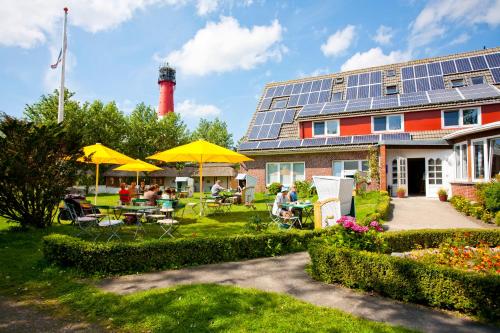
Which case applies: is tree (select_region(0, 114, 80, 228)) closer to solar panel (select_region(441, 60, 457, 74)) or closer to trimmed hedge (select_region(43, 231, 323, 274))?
trimmed hedge (select_region(43, 231, 323, 274))

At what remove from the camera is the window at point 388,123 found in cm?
2064

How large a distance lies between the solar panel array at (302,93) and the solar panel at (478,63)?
10.1 meters

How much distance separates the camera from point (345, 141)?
20766 mm

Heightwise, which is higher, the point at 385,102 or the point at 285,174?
the point at 385,102

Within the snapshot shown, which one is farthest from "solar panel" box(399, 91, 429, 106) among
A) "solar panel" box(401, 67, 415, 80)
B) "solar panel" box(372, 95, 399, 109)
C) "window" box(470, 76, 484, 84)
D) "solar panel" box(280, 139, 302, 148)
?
"solar panel" box(280, 139, 302, 148)

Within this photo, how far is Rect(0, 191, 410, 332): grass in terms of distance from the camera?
410 cm

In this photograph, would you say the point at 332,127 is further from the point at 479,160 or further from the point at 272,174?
the point at 479,160

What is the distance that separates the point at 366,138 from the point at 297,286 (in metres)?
16.7

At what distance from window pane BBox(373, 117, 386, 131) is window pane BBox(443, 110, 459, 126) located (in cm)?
351

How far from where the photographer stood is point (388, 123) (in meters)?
21.0

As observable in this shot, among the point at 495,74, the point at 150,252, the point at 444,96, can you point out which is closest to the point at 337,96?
the point at 444,96

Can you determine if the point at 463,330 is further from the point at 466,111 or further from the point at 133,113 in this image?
the point at 133,113

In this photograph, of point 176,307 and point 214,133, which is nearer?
point 176,307

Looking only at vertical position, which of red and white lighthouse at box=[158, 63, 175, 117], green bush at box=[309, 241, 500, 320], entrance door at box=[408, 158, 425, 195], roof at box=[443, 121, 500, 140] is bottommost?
green bush at box=[309, 241, 500, 320]
